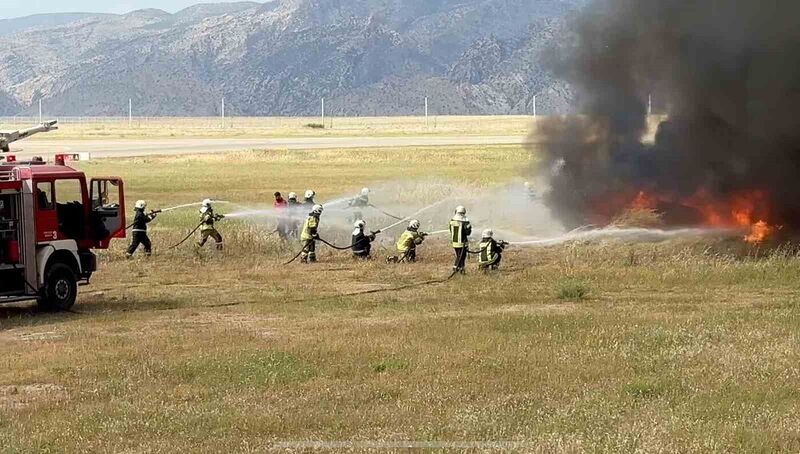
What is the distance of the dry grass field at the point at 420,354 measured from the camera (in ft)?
35.9

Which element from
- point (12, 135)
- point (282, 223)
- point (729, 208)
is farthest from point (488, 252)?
point (12, 135)

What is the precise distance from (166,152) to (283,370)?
6223cm

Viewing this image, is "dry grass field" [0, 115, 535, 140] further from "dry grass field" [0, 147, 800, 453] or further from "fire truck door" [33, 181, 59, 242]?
"fire truck door" [33, 181, 59, 242]

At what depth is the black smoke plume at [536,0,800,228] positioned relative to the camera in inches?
989

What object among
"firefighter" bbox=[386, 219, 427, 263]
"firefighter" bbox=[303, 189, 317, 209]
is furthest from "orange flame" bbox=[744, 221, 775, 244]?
"firefighter" bbox=[303, 189, 317, 209]

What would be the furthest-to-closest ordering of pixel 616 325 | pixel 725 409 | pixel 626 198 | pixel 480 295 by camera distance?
pixel 626 198 < pixel 480 295 < pixel 616 325 < pixel 725 409

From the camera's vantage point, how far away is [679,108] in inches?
1082

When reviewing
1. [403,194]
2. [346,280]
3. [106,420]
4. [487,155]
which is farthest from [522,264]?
[487,155]

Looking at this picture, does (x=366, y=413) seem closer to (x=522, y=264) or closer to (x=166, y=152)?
(x=522, y=264)

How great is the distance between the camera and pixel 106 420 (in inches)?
453

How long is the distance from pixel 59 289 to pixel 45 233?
1007mm

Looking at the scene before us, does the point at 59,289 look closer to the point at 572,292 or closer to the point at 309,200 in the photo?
the point at 572,292

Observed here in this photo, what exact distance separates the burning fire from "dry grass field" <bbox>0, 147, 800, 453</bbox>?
2.73 feet

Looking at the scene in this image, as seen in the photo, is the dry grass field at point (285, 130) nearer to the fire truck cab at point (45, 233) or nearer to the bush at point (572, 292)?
the bush at point (572, 292)
